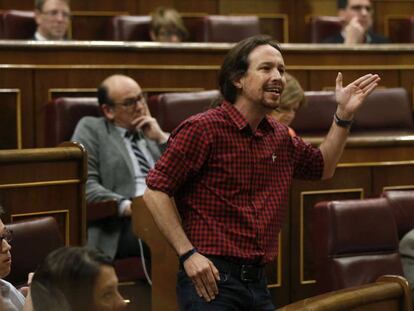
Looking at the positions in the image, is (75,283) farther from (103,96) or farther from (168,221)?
(103,96)

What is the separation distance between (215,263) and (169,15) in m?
1.13

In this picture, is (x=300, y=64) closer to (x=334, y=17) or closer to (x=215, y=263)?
(x=334, y=17)

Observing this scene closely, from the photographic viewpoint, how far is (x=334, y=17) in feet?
7.50

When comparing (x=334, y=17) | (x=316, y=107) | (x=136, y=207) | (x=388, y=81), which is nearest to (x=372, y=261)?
(x=136, y=207)

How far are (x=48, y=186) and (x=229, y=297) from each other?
0.39 metres

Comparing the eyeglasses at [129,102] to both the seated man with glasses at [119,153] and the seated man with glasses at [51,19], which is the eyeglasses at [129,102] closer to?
the seated man with glasses at [119,153]

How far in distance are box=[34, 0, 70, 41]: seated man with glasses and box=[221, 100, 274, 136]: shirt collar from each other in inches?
36.6

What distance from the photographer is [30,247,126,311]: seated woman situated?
60 centimetres

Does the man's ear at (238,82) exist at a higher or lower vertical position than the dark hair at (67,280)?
higher

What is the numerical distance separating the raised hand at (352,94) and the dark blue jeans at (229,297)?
0.19 metres

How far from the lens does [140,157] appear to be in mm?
1432

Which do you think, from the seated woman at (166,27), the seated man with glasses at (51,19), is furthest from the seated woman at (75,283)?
the seated woman at (166,27)

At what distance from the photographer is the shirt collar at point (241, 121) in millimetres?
905

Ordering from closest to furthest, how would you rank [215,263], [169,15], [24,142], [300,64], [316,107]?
[215,263]
[24,142]
[316,107]
[300,64]
[169,15]
